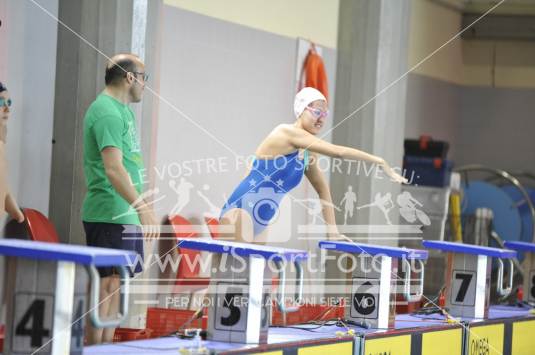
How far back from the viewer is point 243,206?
479 cm

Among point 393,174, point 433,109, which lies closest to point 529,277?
point 393,174

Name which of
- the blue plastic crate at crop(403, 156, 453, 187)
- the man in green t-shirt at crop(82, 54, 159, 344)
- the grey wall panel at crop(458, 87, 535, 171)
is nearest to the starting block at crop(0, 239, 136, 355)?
the man in green t-shirt at crop(82, 54, 159, 344)

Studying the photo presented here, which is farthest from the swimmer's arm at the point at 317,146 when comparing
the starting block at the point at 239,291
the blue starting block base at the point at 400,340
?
the starting block at the point at 239,291

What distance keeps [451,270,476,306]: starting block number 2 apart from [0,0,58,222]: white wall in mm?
2080

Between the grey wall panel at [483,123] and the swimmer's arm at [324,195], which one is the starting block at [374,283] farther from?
the grey wall panel at [483,123]

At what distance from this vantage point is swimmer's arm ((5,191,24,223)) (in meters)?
4.30

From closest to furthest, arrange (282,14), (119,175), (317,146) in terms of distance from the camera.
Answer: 1. (119,175)
2. (317,146)
3. (282,14)

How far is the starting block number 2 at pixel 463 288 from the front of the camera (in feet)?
15.8

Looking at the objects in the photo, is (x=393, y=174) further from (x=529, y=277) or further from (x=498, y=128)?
(x=498, y=128)

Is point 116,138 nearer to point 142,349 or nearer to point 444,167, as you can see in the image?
point 142,349

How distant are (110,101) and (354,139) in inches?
143

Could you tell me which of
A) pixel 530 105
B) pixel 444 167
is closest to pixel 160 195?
pixel 444 167

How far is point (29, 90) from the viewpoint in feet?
16.4

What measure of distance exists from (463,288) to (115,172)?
1.83 m
